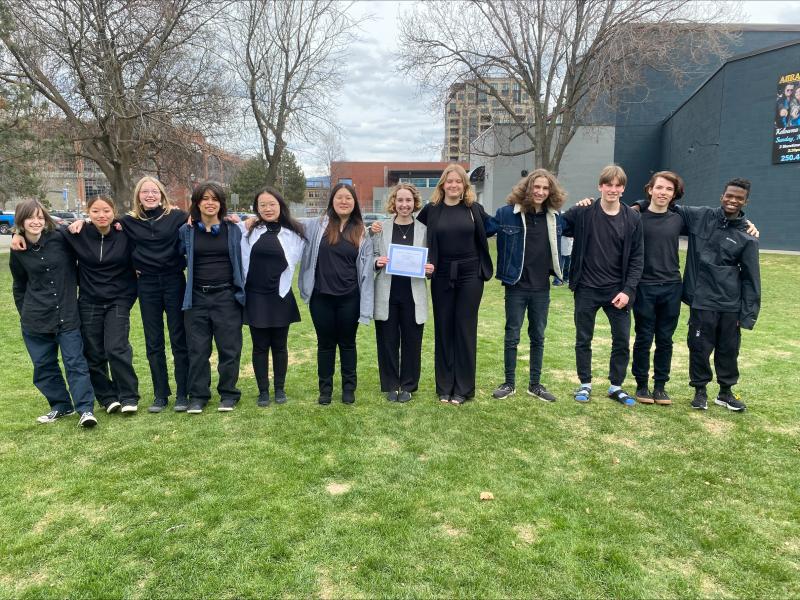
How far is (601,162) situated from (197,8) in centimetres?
2343

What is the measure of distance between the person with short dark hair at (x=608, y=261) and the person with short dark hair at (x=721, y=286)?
58 cm

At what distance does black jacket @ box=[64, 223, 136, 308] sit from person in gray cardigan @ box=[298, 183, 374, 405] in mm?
1507

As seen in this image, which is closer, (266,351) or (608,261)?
(608,261)

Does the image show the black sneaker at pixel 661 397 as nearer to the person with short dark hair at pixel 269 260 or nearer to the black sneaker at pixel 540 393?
the black sneaker at pixel 540 393

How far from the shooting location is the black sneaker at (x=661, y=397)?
482cm

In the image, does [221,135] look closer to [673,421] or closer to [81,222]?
[81,222]

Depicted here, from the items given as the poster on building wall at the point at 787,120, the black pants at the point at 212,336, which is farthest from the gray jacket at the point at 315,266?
the poster on building wall at the point at 787,120

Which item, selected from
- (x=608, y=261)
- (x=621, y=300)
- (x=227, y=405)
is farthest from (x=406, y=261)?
(x=227, y=405)

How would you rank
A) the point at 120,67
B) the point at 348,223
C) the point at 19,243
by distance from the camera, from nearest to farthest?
the point at 19,243 < the point at 348,223 < the point at 120,67

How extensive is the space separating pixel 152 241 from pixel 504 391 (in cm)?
348

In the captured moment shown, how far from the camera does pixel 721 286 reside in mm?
4570

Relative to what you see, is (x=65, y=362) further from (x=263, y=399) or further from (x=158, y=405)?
(x=263, y=399)

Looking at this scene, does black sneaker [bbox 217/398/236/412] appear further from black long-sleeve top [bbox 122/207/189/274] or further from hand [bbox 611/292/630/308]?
hand [bbox 611/292/630/308]

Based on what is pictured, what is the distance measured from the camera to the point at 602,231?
15.2ft
